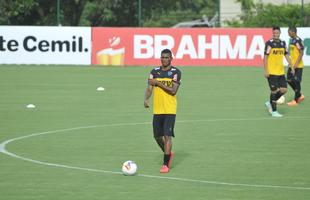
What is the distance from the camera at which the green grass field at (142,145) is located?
1225 centimetres

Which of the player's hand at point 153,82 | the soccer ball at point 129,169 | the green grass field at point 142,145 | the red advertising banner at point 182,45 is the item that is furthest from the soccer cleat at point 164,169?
the red advertising banner at point 182,45

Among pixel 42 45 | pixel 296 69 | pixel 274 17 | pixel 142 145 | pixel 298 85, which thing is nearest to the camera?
pixel 142 145

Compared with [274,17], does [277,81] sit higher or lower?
higher

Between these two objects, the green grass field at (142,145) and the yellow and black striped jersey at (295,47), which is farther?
the yellow and black striped jersey at (295,47)

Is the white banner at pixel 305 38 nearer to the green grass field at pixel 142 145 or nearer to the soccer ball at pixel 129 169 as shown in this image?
the green grass field at pixel 142 145

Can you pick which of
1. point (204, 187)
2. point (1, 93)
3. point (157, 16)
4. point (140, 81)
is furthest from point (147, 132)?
point (157, 16)

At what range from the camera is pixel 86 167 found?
45.9 ft

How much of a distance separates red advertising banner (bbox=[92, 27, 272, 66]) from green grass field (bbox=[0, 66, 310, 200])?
8.02m

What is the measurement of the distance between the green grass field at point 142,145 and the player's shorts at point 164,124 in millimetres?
576

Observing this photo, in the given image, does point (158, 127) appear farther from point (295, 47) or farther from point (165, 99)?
point (295, 47)

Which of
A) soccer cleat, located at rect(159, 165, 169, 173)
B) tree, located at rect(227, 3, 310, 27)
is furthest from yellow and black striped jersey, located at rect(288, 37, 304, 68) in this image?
tree, located at rect(227, 3, 310, 27)

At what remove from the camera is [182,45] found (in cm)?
3797

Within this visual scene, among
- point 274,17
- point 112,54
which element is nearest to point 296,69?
point 112,54

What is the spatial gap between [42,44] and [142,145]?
21.8 metres
